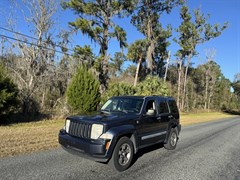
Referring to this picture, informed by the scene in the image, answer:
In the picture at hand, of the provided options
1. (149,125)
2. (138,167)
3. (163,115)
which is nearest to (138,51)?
(163,115)

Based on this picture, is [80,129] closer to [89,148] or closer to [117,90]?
[89,148]

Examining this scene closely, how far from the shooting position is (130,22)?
42.1 meters

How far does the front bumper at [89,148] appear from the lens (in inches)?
233

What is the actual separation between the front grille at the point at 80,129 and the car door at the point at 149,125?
154 centimetres

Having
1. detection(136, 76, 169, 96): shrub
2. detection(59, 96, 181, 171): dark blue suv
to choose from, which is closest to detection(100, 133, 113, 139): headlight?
detection(59, 96, 181, 171): dark blue suv

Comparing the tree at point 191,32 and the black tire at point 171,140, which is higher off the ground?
the tree at point 191,32

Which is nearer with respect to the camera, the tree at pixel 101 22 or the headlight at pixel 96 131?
the headlight at pixel 96 131

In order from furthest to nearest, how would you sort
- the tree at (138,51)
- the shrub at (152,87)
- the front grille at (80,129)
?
the tree at (138,51) → the shrub at (152,87) → the front grille at (80,129)

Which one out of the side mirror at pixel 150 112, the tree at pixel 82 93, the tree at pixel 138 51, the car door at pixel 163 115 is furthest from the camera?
the tree at pixel 138 51

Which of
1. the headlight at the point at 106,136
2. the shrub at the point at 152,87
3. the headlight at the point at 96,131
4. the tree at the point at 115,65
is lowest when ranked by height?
the headlight at the point at 106,136

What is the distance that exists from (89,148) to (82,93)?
1421 centimetres

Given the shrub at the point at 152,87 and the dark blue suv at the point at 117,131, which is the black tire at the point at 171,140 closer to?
the dark blue suv at the point at 117,131

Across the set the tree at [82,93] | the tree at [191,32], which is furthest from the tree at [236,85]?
the tree at [82,93]

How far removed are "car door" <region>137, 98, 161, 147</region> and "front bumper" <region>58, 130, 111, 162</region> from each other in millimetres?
1476
